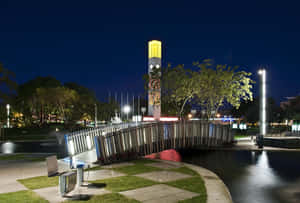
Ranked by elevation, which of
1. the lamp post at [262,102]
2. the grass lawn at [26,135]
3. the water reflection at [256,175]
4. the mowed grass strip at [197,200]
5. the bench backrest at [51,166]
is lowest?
the grass lawn at [26,135]

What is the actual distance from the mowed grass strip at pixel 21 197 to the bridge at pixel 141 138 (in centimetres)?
556

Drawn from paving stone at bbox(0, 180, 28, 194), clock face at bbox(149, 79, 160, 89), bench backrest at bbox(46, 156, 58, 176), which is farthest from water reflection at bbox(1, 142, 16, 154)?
clock face at bbox(149, 79, 160, 89)

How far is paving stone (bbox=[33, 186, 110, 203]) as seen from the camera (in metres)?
8.29

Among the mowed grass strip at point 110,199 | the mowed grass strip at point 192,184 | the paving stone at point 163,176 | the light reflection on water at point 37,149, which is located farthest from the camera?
the light reflection on water at point 37,149

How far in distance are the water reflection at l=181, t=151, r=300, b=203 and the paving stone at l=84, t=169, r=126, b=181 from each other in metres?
4.43

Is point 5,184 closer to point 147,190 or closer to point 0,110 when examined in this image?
point 147,190

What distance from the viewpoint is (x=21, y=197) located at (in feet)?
27.8

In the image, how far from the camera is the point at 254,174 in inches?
496

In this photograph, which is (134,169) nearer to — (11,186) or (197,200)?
(11,186)

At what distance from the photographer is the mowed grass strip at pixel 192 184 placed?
937 cm

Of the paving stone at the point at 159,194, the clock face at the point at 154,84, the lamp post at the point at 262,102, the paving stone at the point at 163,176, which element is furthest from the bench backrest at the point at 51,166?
the lamp post at the point at 262,102

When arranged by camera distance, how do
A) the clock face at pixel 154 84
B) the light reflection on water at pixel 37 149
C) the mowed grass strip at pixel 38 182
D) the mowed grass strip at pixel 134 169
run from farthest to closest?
the clock face at pixel 154 84
the light reflection on water at pixel 37 149
the mowed grass strip at pixel 134 169
the mowed grass strip at pixel 38 182

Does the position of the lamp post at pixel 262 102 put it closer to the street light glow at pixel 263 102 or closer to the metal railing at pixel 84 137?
the street light glow at pixel 263 102

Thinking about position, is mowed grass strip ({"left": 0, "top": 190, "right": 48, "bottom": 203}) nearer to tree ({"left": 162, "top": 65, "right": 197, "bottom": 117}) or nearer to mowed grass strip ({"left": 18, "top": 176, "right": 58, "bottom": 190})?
mowed grass strip ({"left": 18, "top": 176, "right": 58, "bottom": 190})
